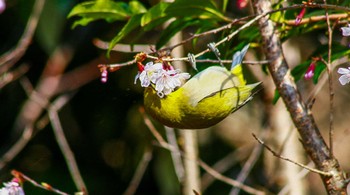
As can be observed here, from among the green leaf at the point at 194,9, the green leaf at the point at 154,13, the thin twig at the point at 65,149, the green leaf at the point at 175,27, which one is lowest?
the thin twig at the point at 65,149

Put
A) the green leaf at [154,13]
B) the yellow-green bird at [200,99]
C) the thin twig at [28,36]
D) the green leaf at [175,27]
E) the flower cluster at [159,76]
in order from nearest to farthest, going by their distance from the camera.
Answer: the flower cluster at [159,76], the yellow-green bird at [200,99], the green leaf at [154,13], the green leaf at [175,27], the thin twig at [28,36]

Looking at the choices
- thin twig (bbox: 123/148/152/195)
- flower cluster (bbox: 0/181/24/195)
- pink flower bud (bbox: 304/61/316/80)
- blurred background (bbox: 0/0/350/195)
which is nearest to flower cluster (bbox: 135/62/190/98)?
pink flower bud (bbox: 304/61/316/80)

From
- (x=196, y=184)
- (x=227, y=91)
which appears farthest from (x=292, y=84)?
(x=196, y=184)

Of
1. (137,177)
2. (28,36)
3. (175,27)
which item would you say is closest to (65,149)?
(137,177)

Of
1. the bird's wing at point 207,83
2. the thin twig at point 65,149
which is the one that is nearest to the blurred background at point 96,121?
the thin twig at point 65,149

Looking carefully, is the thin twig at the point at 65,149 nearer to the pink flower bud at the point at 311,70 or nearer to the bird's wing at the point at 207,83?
the bird's wing at the point at 207,83

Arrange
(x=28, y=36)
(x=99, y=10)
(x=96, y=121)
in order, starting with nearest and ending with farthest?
(x=99, y=10) < (x=28, y=36) < (x=96, y=121)

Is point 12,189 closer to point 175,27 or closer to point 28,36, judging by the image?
point 175,27
